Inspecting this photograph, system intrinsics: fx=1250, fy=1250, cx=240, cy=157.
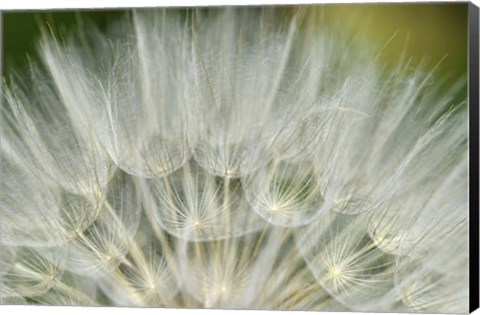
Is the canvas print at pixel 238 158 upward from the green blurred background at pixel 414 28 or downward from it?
downward

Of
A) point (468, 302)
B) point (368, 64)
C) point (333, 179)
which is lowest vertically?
point (468, 302)

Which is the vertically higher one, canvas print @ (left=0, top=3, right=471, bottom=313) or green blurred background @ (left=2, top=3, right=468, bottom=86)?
green blurred background @ (left=2, top=3, right=468, bottom=86)

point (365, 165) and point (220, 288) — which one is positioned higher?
point (365, 165)

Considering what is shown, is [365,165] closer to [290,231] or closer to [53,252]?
[290,231]

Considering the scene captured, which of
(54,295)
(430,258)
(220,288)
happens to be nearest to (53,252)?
Answer: (54,295)

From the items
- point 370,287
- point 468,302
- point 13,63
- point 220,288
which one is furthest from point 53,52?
point 468,302

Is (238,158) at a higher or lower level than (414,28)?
lower

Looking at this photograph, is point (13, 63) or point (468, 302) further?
point (13, 63)

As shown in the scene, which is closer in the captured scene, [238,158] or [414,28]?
[414,28]
